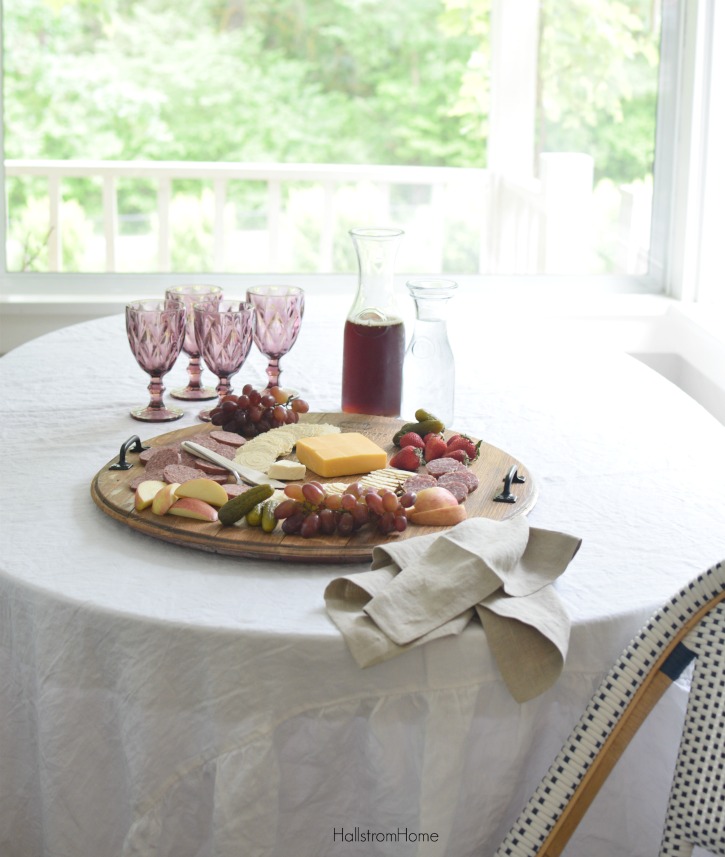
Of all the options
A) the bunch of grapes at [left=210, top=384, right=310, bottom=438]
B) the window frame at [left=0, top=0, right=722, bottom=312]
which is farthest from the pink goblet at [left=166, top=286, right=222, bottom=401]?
the window frame at [left=0, top=0, right=722, bottom=312]

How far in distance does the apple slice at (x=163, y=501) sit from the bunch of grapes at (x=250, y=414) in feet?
0.96

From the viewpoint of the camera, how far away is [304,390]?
1.77 meters

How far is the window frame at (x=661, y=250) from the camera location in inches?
117

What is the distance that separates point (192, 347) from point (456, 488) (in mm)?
587

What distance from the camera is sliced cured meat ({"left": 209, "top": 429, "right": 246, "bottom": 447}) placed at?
1420 millimetres

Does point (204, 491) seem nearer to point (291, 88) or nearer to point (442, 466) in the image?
point (442, 466)

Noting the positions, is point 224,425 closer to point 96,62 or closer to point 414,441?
point 414,441

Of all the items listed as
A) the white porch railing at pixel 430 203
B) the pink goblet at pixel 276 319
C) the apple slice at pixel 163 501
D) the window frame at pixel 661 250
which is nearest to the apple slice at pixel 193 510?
the apple slice at pixel 163 501

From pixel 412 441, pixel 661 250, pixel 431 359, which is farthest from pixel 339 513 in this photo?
pixel 661 250

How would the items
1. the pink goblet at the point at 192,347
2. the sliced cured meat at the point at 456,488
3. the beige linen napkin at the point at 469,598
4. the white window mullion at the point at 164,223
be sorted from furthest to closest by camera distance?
the white window mullion at the point at 164,223 < the pink goblet at the point at 192,347 < the sliced cured meat at the point at 456,488 < the beige linen napkin at the point at 469,598

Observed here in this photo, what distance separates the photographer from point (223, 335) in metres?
1.58

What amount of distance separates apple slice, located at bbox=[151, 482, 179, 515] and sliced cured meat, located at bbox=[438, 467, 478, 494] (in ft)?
1.02

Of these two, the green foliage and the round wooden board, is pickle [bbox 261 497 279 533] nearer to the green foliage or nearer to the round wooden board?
the round wooden board

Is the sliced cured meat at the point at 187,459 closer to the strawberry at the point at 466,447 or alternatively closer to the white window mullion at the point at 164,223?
the strawberry at the point at 466,447
